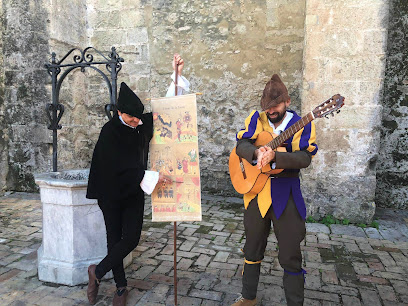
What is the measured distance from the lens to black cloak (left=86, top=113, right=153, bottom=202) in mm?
2426

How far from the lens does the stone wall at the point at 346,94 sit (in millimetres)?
4133

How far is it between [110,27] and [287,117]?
497 centimetres

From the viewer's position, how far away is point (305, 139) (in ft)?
7.06

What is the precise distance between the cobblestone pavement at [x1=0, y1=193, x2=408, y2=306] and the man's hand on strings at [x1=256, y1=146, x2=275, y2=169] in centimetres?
125

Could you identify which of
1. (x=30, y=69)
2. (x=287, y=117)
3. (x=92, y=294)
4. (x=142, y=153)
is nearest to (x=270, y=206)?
(x=287, y=117)

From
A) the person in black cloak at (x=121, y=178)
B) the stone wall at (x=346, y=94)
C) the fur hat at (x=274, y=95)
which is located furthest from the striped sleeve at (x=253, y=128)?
the stone wall at (x=346, y=94)

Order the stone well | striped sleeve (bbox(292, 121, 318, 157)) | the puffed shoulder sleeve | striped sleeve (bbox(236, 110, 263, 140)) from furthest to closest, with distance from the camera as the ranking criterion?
the stone well < the puffed shoulder sleeve < striped sleeve (bbox(236, 110, 263, 140)) < striped sleeve (bbox(292, 121, 318, 157))

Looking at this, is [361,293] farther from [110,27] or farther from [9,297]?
[110,27]

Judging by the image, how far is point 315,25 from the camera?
4.30m

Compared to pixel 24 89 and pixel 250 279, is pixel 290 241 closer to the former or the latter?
pixel 250 279

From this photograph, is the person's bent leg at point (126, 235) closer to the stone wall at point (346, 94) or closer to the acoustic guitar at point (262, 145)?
the acoustic guitar at point (262, 145)

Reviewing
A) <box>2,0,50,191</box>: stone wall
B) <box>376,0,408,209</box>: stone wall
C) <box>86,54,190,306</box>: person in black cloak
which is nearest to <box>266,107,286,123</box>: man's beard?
<box>86,54,190,306</box>: person in black cloak

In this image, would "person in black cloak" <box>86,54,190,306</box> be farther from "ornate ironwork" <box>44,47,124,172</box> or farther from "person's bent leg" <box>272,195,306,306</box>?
"person's bent leg" <box>272,195,306,306</box>

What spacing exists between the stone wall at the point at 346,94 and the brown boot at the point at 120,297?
289 cm
